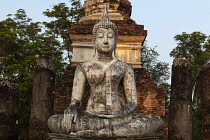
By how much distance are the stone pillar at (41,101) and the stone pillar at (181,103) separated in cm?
369

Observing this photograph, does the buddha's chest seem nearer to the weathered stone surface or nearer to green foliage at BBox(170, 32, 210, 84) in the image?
the weathered stone surface

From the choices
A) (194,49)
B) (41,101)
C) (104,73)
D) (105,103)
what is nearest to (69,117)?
(105,103)

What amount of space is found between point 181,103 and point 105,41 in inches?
196

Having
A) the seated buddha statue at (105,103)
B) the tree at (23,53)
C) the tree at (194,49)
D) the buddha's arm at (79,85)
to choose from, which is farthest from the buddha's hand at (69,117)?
the tree at (194,49)

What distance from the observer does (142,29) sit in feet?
34.4

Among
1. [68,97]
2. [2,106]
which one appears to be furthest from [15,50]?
[68,97]

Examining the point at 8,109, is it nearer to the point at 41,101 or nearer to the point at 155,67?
the point at 41,101

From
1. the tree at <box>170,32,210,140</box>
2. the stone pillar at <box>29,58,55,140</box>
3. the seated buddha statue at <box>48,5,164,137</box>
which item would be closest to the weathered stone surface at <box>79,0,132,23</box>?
the stone pillar at <box>29,58,55,140</box>

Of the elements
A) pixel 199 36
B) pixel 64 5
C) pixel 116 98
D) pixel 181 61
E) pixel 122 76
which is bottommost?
pixel 116 98

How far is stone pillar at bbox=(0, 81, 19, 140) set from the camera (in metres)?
10.4

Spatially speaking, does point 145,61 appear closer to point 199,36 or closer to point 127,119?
point 199,36

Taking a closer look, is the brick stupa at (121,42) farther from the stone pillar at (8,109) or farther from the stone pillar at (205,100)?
the stone pillar at (8,109)

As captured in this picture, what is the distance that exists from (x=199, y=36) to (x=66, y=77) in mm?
11502

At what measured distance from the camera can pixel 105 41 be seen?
5449 mm
